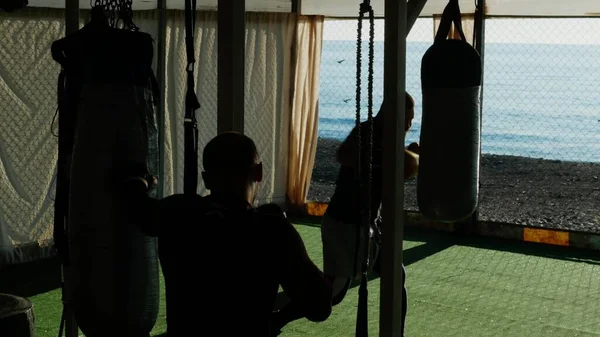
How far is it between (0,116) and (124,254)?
444cm

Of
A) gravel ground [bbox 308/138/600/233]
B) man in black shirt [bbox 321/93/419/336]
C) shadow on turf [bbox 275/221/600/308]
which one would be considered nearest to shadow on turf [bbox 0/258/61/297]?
man in black shirt [bbox 321/93/419/336]

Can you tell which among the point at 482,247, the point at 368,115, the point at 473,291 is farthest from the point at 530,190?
the point at 368,115

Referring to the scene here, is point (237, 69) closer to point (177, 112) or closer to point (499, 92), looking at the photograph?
point (177, 112)

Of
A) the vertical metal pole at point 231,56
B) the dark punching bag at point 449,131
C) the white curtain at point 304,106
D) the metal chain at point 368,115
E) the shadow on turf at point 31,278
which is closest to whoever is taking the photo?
the vertical metal pole at point 231,56

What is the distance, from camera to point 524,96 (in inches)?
1203

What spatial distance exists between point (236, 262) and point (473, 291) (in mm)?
4337

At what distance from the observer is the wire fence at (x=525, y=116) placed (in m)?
12.2

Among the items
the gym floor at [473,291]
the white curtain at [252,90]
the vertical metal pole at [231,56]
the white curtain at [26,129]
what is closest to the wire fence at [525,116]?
the white curtain at [252,90]

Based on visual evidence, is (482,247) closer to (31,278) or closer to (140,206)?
(31,278)

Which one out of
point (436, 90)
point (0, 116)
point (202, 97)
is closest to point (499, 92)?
point (202, 97)

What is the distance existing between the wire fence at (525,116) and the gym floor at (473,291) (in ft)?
7.38

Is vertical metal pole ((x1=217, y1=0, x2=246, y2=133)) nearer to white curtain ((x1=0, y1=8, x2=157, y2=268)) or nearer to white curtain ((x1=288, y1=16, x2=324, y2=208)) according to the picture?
white curtain ((x1=0, y1=8, x2=157, y2=268))

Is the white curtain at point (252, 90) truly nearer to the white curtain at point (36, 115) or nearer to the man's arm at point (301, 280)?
the white curtain at point (36, 115)

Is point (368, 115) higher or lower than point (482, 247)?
higher
